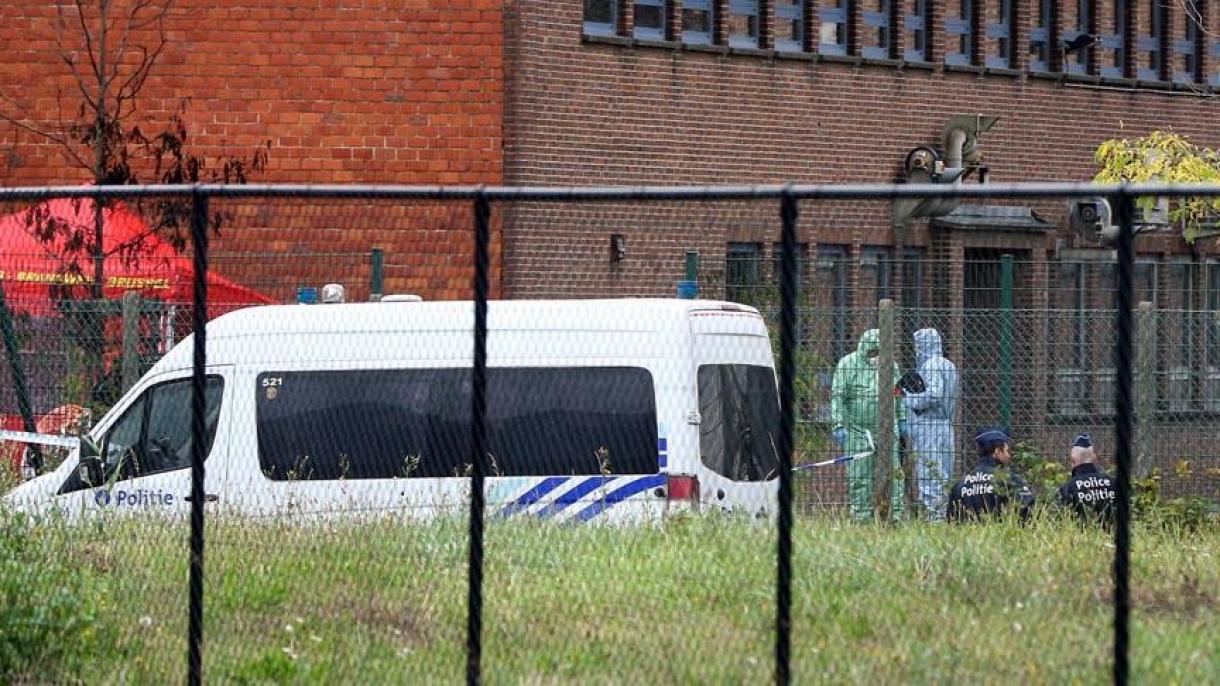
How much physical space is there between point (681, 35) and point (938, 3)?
4.06 m

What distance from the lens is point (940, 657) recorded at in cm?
678

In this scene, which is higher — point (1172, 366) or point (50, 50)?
point (50, 50)

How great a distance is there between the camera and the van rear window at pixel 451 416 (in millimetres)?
7586

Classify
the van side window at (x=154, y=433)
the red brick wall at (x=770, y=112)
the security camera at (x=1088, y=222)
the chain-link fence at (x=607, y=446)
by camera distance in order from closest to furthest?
the chain-link fence at (x=607, y=446)
the van side window at (x=154, y=433)
the security camera at (x=1088, y=222)
the red brick wall at (x=770, y=112)

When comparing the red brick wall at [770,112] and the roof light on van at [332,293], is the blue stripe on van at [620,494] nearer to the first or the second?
the roof light on van at [332,293]

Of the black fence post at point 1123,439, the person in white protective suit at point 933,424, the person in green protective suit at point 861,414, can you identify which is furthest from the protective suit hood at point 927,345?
the black fence post at point 1123,439

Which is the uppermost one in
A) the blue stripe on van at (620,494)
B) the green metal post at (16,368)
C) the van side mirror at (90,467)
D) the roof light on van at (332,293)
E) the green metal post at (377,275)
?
the green metal post at (377,275)

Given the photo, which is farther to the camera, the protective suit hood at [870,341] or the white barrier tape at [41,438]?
the white barrier tape at [41,438]

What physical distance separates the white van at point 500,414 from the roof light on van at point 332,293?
0.07 m

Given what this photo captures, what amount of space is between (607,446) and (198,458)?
71.8 inches

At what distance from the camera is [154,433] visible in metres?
9.27

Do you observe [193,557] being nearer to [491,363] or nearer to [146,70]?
[491,363]

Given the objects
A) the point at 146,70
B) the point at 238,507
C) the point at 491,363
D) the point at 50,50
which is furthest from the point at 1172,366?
the point at 50,50

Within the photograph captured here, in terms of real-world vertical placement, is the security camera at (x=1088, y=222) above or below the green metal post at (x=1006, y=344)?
above
